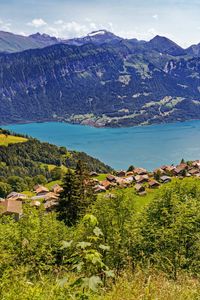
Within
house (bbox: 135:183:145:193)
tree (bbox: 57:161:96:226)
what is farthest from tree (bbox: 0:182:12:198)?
tree (bbox: 57:161:96:226)

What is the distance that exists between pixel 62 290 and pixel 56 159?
144021 millimetres

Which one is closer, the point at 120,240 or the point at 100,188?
the point at 120,240

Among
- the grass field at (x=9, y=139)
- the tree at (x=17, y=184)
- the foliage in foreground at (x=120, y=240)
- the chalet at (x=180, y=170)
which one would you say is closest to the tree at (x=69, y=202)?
the foliage in foreground at (x=120, y=240)

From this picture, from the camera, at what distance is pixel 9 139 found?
165875 millimetres

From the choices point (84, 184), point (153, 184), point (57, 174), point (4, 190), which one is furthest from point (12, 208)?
point (57, 174)

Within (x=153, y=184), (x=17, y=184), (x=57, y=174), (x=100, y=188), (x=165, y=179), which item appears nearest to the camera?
(x=100, y=188)

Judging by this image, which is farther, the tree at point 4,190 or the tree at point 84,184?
the tree at point 4,190

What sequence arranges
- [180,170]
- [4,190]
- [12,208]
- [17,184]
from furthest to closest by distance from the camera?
[17,184], [4,190], [180,170], [12,208]

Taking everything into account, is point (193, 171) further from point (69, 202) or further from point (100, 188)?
point (69, 202)

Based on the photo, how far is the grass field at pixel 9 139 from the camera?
6244 inches

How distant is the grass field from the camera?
520 ft

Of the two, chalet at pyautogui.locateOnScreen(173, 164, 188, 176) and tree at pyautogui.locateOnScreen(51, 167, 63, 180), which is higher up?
chalet at pyautogui.locateOnScreen(173, 164, 188, 176)

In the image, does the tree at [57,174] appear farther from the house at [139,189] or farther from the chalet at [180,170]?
the house at [139,189]

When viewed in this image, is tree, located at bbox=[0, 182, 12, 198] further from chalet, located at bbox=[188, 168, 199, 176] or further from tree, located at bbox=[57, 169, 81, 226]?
tree, located at bbox=[57, 169, 81, 226]
